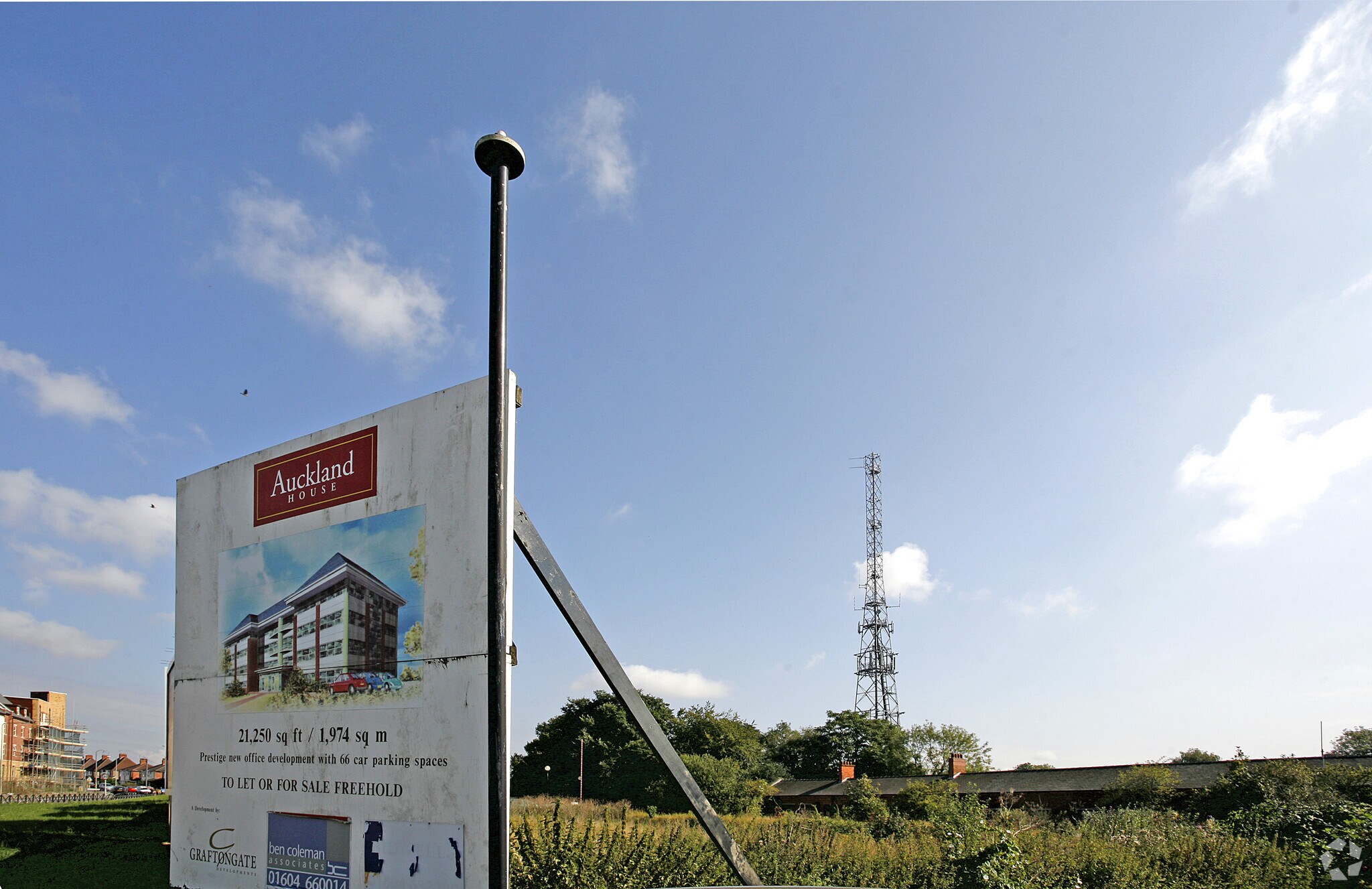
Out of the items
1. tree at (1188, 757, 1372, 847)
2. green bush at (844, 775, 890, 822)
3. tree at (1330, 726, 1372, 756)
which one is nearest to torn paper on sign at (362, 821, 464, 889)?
tree at (1188, 757, 1372, 847)

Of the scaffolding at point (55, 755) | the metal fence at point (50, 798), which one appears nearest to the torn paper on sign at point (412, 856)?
the metal fence at point (50, 798)

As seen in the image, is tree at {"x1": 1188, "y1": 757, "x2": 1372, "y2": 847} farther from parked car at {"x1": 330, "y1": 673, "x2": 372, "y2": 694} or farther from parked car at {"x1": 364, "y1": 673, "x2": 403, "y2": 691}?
parked car at {"x1": 330, "y1": 673, "x2": 372, "y2": 694}

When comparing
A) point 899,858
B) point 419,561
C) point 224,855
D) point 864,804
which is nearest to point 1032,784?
point 864,804

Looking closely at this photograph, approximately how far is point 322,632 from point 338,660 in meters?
0.37

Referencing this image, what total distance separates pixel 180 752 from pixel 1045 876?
8911mm

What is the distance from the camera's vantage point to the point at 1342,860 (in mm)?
11039

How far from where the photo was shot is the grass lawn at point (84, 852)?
1140cm

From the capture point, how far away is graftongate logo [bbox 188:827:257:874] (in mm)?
6754

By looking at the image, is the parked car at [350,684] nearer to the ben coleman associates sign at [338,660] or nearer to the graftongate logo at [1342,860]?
the ben coleman associates sign at [338,660]

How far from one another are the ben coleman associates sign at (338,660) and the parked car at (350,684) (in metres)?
0.02

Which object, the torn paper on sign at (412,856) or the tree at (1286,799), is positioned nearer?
the torn paper on sign at (412,856)

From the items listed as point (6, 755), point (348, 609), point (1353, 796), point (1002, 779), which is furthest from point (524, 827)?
point (6, 755)

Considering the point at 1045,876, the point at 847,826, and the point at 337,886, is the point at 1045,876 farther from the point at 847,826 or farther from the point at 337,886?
the point at 847,826

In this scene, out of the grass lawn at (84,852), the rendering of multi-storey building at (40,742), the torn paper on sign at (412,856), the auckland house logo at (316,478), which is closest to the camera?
the torn paper on sign at (412,856)
